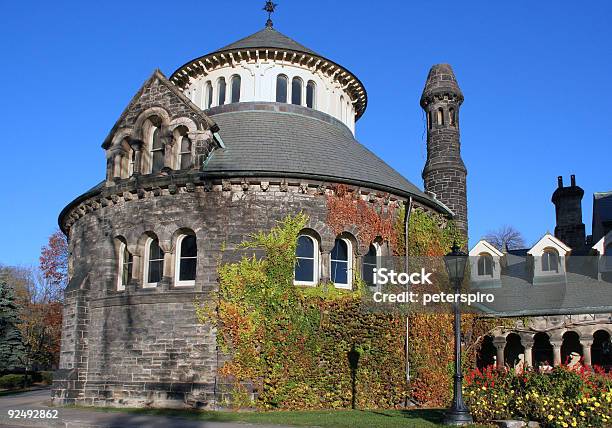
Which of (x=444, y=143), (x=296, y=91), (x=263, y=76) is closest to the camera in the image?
(x=263, y=76)

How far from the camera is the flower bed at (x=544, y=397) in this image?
12789 mm

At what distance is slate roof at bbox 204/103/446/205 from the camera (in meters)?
20.8

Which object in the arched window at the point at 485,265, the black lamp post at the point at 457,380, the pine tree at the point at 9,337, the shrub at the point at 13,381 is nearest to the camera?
the black lamp post at the point at 457,380

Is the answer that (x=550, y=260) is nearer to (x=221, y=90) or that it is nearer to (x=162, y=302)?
(x=221, y=90)

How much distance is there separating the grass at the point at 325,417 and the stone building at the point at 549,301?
903 centimetres

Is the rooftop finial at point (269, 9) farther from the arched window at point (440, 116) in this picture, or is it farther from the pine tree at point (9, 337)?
the pine tree at point (9, 337)

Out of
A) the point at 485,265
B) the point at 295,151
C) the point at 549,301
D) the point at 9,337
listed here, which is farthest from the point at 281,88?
the point at 9,337

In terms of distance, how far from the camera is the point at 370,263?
21766mm

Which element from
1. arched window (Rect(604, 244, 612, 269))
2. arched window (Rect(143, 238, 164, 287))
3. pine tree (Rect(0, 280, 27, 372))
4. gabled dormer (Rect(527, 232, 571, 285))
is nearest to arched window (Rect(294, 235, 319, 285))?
arched window (Rect(143, 238, 164, 287))

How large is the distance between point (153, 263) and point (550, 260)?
56.9 feet

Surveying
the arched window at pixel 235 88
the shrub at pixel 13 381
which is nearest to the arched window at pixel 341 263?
the arched window at pixel 235 88

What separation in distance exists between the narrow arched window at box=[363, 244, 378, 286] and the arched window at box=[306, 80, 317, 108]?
805cm

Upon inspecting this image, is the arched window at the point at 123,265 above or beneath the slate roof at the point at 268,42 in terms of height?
beneath

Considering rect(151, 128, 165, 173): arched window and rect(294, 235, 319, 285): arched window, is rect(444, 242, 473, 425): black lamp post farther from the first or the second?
rect(151, 128, 165, 173): arched window
